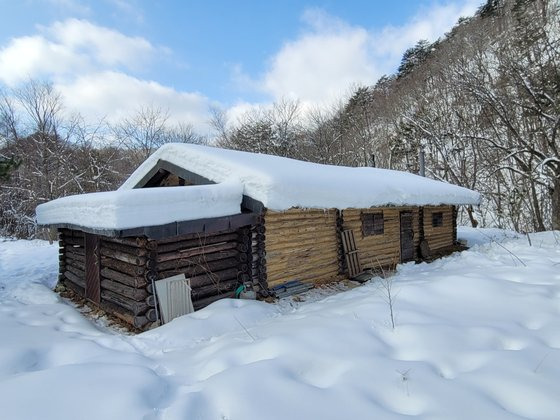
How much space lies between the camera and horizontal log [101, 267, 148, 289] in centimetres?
639

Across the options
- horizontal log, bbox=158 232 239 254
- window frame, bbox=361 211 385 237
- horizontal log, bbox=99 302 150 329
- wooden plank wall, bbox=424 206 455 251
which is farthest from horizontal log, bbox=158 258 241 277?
wooden plank wall, bbox=424 206 455 251

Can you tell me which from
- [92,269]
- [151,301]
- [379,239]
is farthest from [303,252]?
[92,269]

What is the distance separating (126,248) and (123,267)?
41cm

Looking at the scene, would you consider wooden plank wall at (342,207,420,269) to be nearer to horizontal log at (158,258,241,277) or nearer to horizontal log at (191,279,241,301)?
horizontal log at (158,258,241,277)

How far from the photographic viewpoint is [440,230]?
1441 cm

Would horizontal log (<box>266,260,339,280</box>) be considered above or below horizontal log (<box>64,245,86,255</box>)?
below

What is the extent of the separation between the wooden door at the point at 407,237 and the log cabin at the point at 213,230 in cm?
121

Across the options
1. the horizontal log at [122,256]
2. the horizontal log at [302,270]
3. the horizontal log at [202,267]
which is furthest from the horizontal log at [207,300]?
the horizontal log at [122,256]

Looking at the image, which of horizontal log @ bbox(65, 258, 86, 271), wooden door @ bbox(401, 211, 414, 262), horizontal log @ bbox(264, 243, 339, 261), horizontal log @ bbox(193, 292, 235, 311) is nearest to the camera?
horizontal log @ bbox(193, 292, 235, 311)

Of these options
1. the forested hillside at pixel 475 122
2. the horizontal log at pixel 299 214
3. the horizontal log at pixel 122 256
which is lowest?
the horizontal log at pixel 122 256

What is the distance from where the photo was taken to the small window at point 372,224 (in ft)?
35.5

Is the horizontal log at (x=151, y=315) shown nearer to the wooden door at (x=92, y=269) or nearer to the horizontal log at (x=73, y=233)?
the wooden door at (x=92, y=269)

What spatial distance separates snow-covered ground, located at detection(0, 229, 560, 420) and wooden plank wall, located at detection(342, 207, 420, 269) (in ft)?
16.3

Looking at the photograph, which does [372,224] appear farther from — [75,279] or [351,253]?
[75,279]
